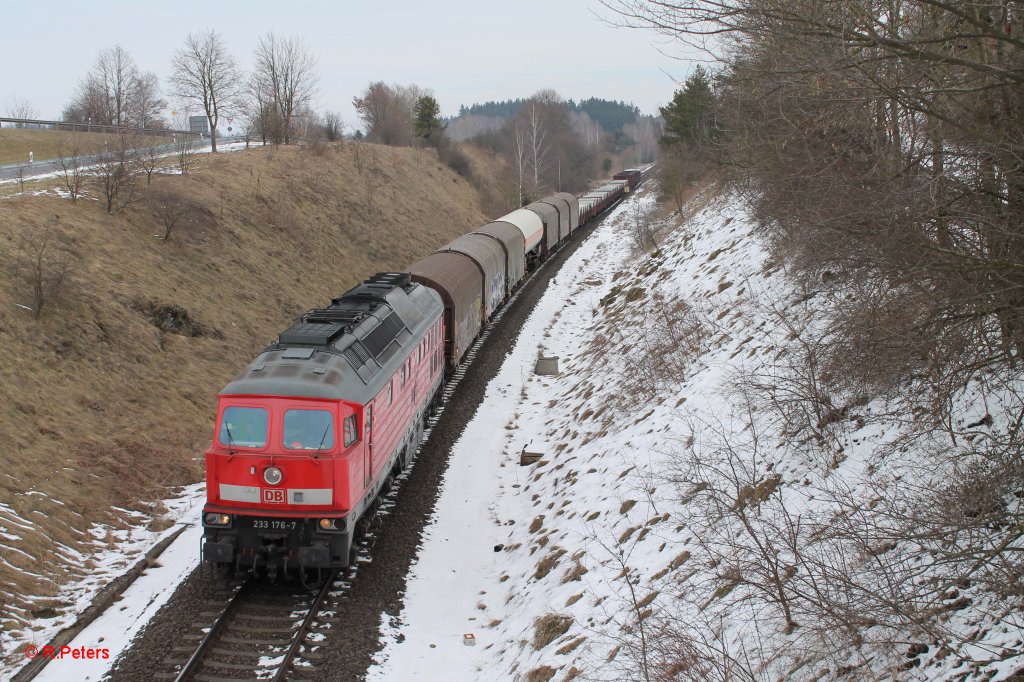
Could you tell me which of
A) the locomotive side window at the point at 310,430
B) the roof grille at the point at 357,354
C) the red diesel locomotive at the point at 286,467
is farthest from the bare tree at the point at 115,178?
the locomotive side window at the point at 310,430

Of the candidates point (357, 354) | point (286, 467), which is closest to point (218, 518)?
point (286, 467)

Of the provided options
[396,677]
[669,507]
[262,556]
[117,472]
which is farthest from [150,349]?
[669,507]

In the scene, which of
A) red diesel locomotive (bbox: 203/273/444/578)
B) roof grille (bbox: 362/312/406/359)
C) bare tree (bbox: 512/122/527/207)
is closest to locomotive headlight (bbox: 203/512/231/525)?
red diesel locomotive (bbox: 203/273/444/578)

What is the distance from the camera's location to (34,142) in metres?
47.1

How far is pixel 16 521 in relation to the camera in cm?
1255

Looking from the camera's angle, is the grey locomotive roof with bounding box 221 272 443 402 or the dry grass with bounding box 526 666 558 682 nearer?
the dry grass with bounding box 526 666 558 682

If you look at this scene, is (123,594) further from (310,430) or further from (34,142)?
(34,142)

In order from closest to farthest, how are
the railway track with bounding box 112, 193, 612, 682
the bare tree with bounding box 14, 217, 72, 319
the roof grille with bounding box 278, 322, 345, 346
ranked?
1. the railway track with bounding box 112, 193, 612, 682
2. the roof grille with bounding box 278, 322, 345, 346
3. the bare tree with bounding box 14, 217, 72, 319

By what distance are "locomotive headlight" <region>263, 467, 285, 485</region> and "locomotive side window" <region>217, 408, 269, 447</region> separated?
0.37 m

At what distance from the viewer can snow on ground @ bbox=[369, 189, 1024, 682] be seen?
7750mm

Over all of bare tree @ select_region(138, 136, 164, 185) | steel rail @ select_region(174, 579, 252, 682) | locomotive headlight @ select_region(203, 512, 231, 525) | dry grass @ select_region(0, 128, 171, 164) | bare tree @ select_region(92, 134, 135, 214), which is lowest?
steel rail @ select_region(174, 579, 252, 682)

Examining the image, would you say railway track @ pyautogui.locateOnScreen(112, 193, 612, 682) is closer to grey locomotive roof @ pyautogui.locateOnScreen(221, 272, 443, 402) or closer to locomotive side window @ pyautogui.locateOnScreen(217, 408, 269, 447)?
locomotive side window @ pyautogui.locateOnScreen(217, 408, 269, 447)

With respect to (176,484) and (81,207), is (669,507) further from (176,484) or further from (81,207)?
(81,207)

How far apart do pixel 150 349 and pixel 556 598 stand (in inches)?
567
